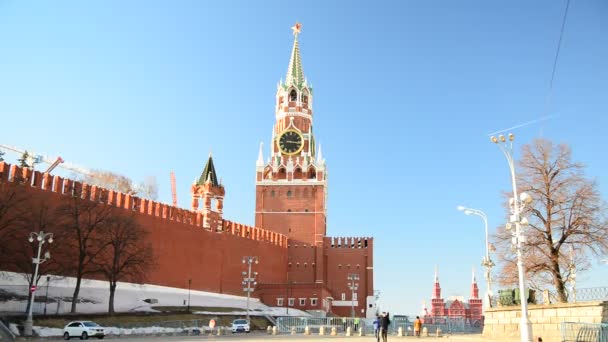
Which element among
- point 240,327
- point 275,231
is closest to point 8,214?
point 240,327

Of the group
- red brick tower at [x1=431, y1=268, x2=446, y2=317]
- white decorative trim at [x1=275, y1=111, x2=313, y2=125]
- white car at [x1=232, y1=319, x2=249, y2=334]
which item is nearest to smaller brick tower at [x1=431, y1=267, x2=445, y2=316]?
red brick tower at [x1=431, y1=268, x2=446, y2=317]

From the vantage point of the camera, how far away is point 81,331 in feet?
85.6

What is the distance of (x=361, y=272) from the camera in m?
59.2

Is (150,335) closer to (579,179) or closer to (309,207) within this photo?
(579,179)

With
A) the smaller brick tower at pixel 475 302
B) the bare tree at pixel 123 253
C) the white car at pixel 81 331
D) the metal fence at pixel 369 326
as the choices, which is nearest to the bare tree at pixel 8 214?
the bare tree at pixel 123 253

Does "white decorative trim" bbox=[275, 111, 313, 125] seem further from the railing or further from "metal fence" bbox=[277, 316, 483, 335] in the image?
"metal fence" bbox=[277, 316, 483, 335]

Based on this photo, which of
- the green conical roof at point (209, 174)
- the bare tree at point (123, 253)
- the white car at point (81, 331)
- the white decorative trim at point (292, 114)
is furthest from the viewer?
the white decorative trim at point (292, 114)

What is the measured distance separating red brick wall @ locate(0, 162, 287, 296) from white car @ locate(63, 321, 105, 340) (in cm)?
918

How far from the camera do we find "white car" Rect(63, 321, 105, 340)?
85.5ft

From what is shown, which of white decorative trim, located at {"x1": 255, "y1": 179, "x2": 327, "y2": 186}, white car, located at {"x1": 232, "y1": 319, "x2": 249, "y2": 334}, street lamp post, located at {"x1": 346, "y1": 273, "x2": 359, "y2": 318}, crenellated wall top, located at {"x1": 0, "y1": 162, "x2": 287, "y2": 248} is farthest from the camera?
white decorative trim, located at {"x1": 255, "y1": 179, "x2": 327, "y2": 186}

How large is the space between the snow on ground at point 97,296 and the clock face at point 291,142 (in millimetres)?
21168

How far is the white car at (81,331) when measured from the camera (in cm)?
2605

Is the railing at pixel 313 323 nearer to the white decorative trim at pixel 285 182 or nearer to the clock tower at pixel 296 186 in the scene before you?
the clock tower at pixel 296 186

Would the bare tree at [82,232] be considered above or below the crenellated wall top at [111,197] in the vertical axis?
below
